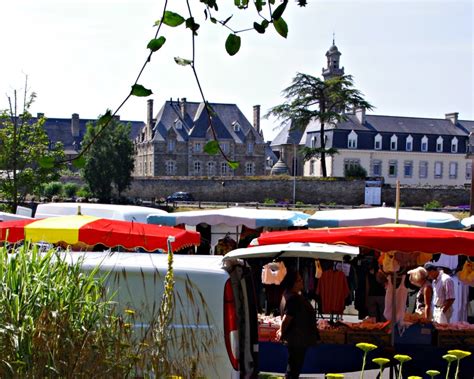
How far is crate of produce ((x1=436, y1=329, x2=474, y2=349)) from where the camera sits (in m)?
Result: 9.66

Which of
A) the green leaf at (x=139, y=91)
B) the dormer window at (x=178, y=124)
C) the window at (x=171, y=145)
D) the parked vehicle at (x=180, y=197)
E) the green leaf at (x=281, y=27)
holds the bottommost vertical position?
the parked vehicle at (x=180, y=197)

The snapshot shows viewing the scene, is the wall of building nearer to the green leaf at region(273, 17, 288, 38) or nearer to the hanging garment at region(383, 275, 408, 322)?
the hanging garment at region(383, 275, 408, 322)

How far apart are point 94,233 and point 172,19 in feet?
26.2

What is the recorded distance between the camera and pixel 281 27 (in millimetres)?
3477

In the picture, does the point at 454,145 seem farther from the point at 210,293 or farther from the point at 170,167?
the point at 210,293

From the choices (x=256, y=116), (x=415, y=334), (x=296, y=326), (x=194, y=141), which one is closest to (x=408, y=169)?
(x=256, y=116)

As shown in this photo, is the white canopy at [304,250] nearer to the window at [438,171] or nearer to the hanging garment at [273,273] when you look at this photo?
the hanging garment at [273,273]

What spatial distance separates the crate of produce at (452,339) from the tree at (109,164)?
63.1m

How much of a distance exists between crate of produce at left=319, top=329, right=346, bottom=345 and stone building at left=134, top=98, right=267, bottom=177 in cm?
7802

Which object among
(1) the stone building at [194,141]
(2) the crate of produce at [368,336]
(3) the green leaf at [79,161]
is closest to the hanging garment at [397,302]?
(2) the crate of produce at [368,336]

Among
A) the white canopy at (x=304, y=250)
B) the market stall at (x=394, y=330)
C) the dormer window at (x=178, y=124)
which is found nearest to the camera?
the white canopy at (x=304, y=250)

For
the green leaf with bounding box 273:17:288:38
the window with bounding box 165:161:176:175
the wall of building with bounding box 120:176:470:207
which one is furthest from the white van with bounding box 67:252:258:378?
the window with bounding box 165:161:176:175

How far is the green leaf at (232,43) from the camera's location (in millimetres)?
3480

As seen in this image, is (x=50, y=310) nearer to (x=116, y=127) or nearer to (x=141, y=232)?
(x=141, y=232)
